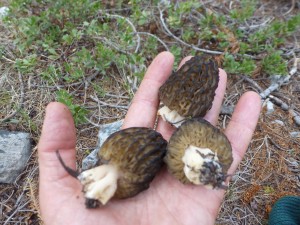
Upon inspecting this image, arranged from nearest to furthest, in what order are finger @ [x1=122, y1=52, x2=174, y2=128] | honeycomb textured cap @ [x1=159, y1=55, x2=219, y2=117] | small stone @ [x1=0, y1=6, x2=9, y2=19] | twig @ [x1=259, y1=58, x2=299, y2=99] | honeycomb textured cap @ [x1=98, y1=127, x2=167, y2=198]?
honeycomb textured cap @ [x1=98, y1=127, x2=167, y2=198] → honeycomb textured cap @ [x1=159, y1=55, x2=219, y2=117] → finger @ [x1=122, y1=52, x2=174, y2=128] → twig @ [x1=259, y1=58, x2=299, y2=99] → small stone @ [x1=0, y1=6, x2=9, y2=19]

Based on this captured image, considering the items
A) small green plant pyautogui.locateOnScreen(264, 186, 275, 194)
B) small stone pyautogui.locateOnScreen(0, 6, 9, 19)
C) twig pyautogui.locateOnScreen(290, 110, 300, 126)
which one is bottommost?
small green plant pyautogui.locateOnScreen(264, 186, 275, 194)

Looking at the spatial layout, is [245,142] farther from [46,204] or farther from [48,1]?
[48,1]

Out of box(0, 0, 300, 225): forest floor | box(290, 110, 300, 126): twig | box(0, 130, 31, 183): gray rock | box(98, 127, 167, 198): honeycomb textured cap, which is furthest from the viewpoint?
box(290, 110, 300, 126): twig

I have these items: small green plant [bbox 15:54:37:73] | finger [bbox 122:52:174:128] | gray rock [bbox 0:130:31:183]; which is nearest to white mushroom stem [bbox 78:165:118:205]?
finger [bbox 122:52:174:128]

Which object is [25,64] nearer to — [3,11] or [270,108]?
[3,11]

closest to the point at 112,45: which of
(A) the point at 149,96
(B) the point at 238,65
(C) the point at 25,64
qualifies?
(C) the point at 25,64

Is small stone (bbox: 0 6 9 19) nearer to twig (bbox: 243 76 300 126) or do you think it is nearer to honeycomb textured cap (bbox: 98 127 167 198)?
honeycomb textured cap (bbox: 98 127 167 198)

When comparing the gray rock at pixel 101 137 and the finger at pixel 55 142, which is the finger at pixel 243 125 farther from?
the finger at pixel 55 142

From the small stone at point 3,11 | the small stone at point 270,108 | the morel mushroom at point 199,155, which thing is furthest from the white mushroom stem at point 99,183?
the small stone at point 3,11
